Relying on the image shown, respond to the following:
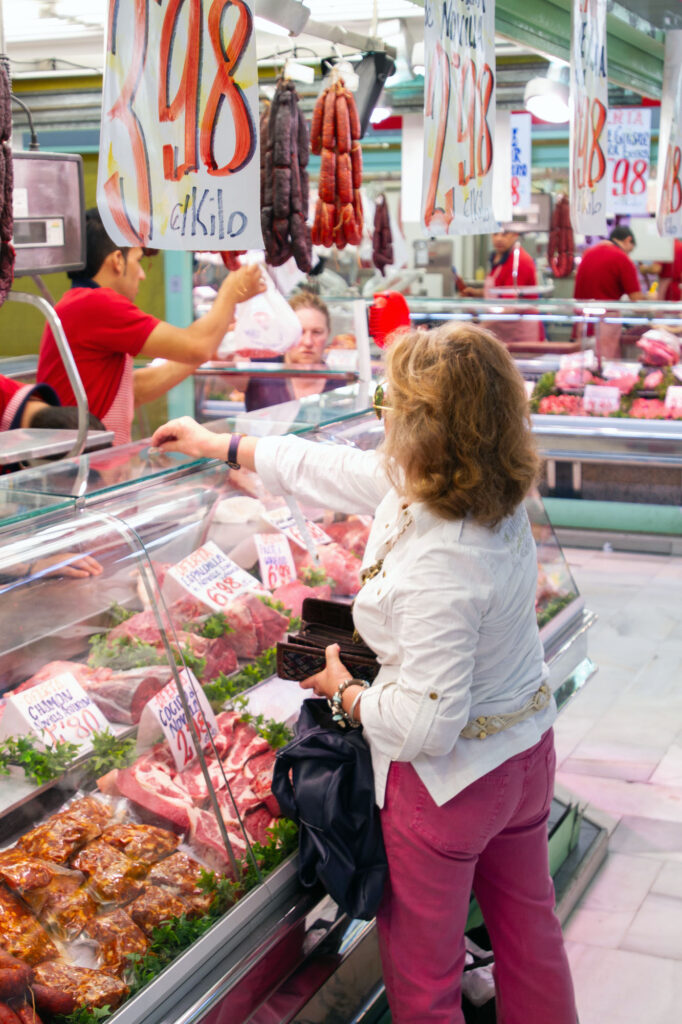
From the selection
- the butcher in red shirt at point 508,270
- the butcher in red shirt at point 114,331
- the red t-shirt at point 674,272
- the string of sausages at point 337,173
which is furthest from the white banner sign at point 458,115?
the red t-shirt at point 674,272

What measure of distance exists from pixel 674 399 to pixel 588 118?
3148 mm

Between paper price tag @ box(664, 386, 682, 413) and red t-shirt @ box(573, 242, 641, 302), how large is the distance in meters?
2.67

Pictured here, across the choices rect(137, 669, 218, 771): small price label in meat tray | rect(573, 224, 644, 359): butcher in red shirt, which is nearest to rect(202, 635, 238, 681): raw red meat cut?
rect(137, 669, 218, 771): small price label in meat tray

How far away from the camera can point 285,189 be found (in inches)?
145

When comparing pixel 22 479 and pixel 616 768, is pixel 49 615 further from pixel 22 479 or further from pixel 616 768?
pixel 616 768

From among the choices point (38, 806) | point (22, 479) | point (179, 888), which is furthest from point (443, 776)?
point (22, 479)

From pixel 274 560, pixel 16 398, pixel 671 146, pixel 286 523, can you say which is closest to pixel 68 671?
pixel 274 560

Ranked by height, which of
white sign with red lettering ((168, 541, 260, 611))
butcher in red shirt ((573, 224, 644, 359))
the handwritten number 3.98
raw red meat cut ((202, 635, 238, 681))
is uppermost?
the handwritten number 3.98

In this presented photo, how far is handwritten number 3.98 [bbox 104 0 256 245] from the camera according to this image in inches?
95.9

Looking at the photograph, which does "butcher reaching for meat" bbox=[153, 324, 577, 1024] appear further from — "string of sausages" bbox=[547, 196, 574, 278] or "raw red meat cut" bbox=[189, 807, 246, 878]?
"string of sausages" bbox=[547, 196, 574, 278]

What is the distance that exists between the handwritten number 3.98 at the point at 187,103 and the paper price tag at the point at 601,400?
5356 millimetres

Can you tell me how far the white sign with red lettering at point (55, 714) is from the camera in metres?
2.19

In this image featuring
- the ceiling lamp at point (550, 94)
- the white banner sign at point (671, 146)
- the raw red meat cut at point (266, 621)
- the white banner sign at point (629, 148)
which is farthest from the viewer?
the white banner sign at point (629, 148)

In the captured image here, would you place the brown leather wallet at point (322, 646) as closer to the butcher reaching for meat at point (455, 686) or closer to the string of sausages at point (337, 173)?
the butcher reaching for meat at point (455, 686)
